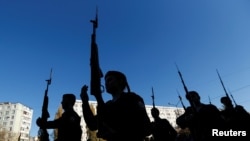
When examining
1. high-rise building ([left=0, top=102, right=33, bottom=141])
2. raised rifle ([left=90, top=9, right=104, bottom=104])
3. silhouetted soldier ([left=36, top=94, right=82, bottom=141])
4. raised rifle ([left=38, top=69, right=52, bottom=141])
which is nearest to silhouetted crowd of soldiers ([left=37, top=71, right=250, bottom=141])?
silhouetted soldier ([left=36, top=94, right=82, bottom=141])

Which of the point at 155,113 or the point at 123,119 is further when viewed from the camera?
the point at 155,113

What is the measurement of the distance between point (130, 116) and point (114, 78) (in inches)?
25.7

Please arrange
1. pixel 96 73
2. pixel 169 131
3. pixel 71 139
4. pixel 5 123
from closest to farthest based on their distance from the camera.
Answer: pixel 96 73
pixel 71 139
pixel 169 131
pixel 5 123

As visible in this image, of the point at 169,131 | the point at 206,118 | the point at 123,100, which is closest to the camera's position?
the point at 123,100

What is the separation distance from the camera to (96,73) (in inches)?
111

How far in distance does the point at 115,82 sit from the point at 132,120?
0.65m

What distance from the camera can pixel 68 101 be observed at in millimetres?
4707

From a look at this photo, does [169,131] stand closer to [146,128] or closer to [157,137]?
[157,137]

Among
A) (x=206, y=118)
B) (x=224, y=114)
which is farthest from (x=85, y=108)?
(x=224, y=114)

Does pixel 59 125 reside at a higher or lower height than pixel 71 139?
higher

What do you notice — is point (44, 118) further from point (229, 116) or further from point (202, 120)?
point (229, 116)

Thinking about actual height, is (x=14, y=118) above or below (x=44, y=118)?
above

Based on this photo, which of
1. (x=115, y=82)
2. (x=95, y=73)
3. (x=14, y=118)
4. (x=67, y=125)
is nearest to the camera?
(x=115, y=82)
